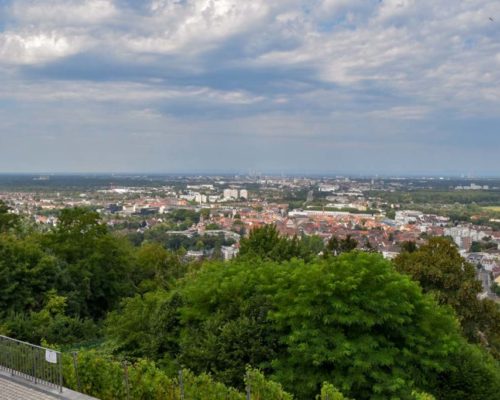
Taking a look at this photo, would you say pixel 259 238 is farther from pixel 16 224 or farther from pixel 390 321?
pixel 16 224

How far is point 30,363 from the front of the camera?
29.6 ft

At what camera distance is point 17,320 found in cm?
1447

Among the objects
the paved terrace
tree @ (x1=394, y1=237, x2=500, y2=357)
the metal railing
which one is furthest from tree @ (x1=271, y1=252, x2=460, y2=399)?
tree @ (x1=394, y1=237, x2=500, y2=357)

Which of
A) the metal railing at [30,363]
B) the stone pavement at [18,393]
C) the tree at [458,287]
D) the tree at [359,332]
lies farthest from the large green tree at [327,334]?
the tree at [458,287]

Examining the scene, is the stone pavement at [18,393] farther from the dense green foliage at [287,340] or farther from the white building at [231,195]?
the white building at [231,195]

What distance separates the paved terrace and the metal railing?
11 centimetres

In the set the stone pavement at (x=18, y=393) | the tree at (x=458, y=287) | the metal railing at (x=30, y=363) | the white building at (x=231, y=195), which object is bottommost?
the white building at (x=231, y=195)

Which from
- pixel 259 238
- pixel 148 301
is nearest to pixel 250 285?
pixel 148 301

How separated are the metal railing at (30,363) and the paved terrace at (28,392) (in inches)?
4.3

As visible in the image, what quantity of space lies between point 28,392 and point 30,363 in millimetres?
589

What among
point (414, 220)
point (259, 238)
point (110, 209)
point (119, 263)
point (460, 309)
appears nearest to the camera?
point (460, 309)

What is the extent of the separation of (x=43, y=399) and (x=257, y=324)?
182 inches

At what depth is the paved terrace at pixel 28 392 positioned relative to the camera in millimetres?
8320

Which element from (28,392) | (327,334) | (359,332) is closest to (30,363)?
(28,392)
